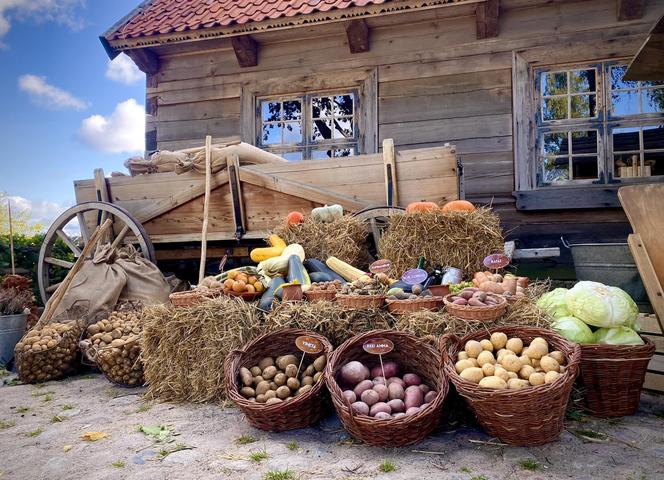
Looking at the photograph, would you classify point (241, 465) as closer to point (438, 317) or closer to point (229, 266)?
point (438, 317)

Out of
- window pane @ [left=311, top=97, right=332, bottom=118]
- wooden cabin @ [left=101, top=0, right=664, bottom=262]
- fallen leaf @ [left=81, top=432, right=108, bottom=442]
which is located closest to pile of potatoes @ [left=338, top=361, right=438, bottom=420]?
fallen leaf @ [left=81, top=432, right=108, bottom=442]

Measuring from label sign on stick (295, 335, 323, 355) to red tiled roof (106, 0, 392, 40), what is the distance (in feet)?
14.2

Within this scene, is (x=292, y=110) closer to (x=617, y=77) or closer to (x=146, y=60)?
(x=146, y=60)

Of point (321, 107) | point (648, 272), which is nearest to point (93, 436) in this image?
point (648, 272)

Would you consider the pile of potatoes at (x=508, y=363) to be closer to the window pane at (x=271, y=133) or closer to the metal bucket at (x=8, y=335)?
the metal bucket at (x=8, y=335)

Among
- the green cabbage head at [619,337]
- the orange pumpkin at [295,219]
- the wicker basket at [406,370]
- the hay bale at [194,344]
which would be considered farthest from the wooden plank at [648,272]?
the orange pumpkin at [295,219]

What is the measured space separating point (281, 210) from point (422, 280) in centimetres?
200

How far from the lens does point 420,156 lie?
434 cm

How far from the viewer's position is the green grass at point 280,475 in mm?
1973

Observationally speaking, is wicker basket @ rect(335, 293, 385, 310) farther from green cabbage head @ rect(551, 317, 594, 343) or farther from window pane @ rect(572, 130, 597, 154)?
window pane @ rect(572, 130, 597, 154)

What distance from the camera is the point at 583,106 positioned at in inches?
221

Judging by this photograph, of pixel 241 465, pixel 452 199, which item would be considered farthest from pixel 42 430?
pixel 452 199

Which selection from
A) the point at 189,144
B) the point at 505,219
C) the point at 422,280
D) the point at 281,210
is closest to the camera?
the point at 422,280

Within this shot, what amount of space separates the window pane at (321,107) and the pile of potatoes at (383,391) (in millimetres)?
4560
